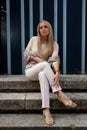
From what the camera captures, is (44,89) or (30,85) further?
(30,85)

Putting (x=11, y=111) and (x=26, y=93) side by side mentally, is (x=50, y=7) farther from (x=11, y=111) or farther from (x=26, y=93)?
(x=11, y=111)

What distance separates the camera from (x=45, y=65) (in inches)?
150

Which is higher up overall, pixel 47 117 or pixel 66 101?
pixel 66 101

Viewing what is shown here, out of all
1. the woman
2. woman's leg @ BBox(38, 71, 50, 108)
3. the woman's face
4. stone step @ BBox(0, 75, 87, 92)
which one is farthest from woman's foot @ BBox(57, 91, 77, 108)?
the woman's face

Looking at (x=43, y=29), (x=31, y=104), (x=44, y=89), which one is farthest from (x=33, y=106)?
(x=43, y=29)

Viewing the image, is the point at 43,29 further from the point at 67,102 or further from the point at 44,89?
the point at 67,102

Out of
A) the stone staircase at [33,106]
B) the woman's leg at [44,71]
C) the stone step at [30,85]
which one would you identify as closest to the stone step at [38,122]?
the stone staircase at [33,106]

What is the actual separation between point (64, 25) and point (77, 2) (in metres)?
0.42

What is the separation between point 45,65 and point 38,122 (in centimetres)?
73

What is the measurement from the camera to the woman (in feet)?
12.1

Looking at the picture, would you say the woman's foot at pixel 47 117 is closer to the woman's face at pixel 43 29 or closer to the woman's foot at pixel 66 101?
the woman's foot at pixel 66 101

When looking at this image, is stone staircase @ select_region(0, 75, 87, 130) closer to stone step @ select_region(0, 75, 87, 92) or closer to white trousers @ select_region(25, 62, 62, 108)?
stone step @ select_region(0, 75, 87, 92)

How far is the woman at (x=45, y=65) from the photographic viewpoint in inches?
145

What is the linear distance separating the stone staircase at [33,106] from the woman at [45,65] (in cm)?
15
